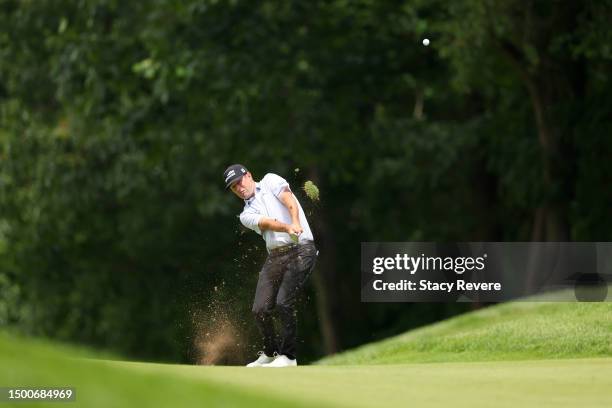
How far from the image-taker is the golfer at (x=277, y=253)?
10992mm

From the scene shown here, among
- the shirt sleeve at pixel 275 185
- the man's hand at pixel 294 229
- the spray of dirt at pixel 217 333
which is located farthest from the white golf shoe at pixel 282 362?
the shirt sleeve at pixel 275 185

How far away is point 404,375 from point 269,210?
171 centimetres

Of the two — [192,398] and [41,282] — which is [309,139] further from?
[192,398]

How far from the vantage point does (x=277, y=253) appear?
1116 centimetres

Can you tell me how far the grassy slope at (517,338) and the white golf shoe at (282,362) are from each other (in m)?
2.82

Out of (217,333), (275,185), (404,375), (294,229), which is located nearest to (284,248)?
(294,229)

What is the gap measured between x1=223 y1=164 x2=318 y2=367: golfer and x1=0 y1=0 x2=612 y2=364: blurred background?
1184cm

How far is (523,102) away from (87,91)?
27.7ft

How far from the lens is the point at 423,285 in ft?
42.2

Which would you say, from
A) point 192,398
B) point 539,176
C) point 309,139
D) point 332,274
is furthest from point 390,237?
point 192,398

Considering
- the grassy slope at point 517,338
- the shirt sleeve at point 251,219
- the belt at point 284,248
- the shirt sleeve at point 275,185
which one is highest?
the shirt sleeve at point 275,185

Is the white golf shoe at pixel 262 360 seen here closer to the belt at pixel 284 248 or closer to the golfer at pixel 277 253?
the golfer at pixel 277 253

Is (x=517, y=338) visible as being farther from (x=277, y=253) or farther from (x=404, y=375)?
(x=404, y=375)

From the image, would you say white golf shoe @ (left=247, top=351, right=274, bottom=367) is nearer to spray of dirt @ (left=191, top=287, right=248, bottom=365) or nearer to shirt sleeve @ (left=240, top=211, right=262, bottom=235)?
spray of dirt @ (left=191, top=287, right=248, bottom=365)
